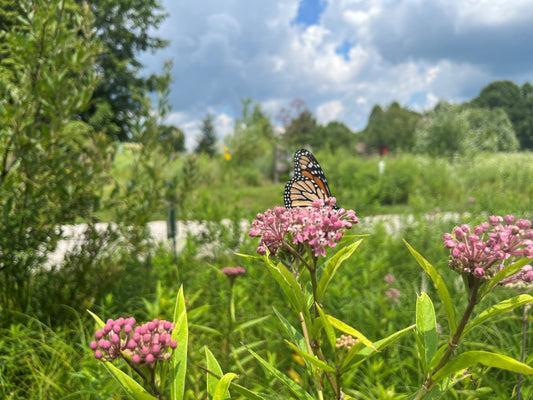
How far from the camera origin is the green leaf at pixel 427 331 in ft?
2.65

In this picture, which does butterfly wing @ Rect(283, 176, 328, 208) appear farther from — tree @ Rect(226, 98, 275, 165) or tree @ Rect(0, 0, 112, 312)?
tree @ Rect(226, 98, 275, 165)

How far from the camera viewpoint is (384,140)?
114 ft

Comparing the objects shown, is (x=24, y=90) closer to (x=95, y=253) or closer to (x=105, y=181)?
(x=105, y=181)

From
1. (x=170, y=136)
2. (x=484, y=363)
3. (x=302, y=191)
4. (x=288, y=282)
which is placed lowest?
(x=484, y=363)

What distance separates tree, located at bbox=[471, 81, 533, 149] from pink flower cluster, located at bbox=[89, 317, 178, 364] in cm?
5245

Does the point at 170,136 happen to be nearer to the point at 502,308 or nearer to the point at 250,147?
the point at 502,308

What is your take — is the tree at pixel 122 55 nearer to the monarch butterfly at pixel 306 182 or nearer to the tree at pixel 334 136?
the tree at pixel 334 136

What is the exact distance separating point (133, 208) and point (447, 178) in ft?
27.6

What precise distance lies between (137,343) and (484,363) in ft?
2.27

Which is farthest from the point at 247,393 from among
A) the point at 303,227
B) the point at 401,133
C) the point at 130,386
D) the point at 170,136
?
the point at 401,133

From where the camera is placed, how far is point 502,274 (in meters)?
0.74

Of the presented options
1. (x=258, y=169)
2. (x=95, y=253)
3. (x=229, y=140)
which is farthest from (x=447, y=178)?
(x=229, y=140)

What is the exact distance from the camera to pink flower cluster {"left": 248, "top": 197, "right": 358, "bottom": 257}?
845 millimetres

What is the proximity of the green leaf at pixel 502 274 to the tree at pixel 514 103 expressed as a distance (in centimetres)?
5207
